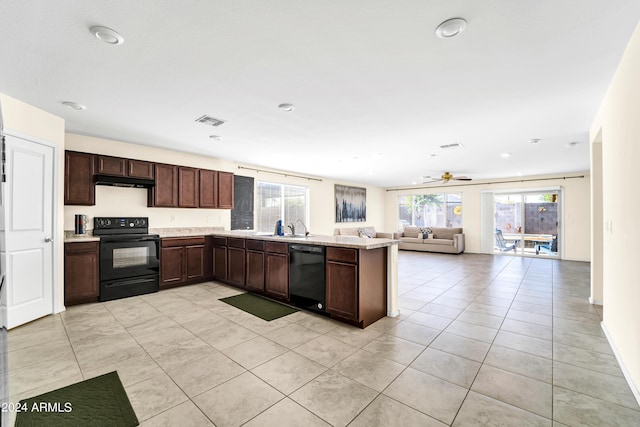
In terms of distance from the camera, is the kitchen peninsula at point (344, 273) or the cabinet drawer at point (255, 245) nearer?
the kitchen peninsula at point (344, 273)

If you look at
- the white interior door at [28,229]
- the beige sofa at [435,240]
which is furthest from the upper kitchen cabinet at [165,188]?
the beige sofa at [435,240]

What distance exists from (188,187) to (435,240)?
7604mm

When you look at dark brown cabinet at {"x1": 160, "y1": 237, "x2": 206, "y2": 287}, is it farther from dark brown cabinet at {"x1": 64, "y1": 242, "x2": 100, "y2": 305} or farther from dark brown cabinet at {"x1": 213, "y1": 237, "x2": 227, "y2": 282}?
dark brown cabinet at {"x1": 64, "y1": 242, "x2": 100, "y2": 305}

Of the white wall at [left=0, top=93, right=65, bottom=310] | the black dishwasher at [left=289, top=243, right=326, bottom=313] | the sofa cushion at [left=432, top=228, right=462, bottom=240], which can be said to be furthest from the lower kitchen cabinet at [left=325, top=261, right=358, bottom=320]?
the sofa cushion at [left=432, top=228, right=462, bottom=240]

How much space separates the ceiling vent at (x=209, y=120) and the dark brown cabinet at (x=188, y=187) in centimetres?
174

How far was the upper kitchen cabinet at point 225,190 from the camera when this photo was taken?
5699 millimetres

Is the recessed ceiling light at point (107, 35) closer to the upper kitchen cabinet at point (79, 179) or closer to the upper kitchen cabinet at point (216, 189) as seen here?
the upper kitchen cabinet at point (79, 179)

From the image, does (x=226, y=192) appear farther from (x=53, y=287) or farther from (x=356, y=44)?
(x=356, y=44)

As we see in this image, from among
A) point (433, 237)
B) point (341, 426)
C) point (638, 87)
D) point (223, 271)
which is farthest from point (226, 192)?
point (433, 237)

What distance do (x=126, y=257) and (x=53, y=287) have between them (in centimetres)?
87

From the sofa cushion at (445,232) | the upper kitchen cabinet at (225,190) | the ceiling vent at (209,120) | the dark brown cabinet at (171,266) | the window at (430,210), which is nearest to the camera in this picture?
the ceiling vent at (209,120)

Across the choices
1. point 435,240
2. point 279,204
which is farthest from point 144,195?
point 435,240

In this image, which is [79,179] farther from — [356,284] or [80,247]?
[356,284]

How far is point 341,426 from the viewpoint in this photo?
164 cm
